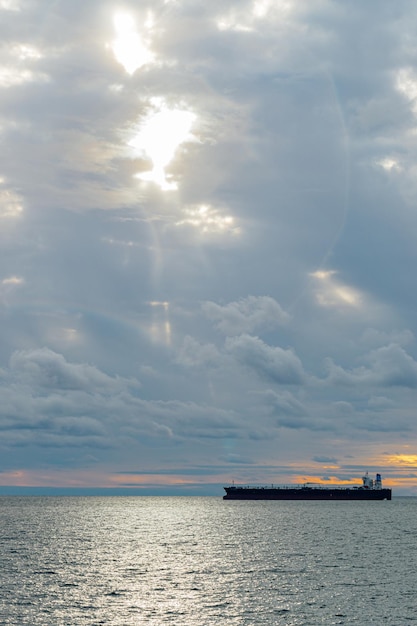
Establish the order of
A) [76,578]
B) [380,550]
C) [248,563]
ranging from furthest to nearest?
[380,550], [248,563], [76,578]

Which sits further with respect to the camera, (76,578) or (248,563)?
(248,563)

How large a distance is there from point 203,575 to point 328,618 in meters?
27.9

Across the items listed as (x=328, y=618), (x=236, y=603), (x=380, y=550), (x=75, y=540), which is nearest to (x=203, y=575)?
(x=236, y=603)

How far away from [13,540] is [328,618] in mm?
95544

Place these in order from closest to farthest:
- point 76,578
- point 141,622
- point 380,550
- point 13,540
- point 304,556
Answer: point 141,622
point 76,578
point 304,556
point 380,550
point 13,540

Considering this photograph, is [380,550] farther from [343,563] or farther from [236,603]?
[236,603]

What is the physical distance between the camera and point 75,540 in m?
143

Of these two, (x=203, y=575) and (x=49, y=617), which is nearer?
(x=49, y=617)

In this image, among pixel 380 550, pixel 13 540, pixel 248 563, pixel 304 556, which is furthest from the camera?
pixel 13 540

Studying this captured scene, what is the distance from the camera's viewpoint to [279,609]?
64.2 m

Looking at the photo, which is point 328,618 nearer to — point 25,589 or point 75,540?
point 25,589

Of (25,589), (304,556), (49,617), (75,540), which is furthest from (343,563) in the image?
(75,540)

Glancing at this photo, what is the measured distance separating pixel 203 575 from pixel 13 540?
223 feet

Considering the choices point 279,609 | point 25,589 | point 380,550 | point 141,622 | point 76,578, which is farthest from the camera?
point 380,550
